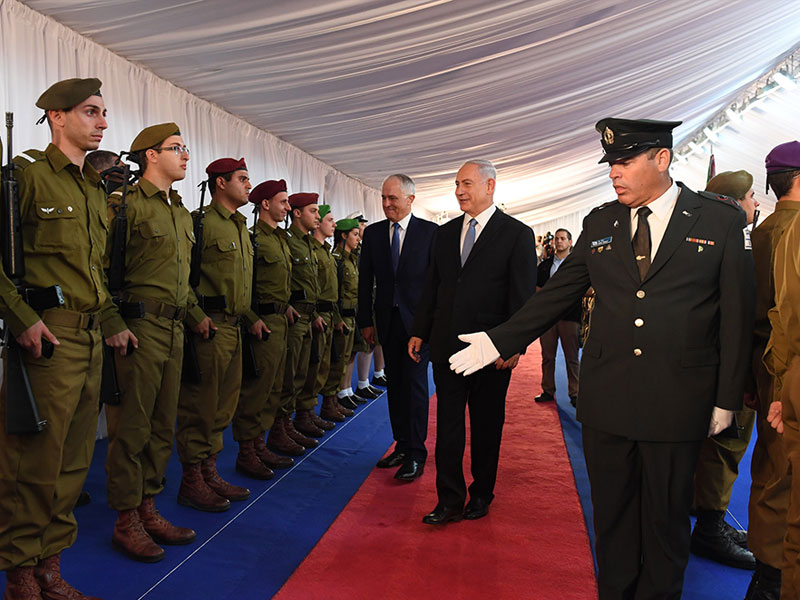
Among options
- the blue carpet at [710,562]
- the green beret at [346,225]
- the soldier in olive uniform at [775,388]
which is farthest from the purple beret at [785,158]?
the green beret at [346,225]

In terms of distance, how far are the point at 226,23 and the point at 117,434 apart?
2266 mm

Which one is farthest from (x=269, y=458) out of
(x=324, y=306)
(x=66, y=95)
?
(x=66, y=95)

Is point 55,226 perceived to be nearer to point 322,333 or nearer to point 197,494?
point 197,494

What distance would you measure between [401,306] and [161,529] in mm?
1713

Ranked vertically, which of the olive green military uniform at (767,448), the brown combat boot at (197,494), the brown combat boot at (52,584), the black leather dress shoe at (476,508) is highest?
the olive green military uniform at (767,448)

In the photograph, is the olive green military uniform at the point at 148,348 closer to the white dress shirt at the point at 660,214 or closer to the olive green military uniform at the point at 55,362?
the olive green military uniform at the point at 55,362

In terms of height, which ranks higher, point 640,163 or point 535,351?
point 640,163

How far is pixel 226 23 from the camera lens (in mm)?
3529

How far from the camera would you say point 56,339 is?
1.98 meters

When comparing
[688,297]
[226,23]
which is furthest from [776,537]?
[226,23]

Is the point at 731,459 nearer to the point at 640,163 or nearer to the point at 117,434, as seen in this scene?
the point at 640,163

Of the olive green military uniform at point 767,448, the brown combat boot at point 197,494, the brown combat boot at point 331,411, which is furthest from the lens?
the brown combat boot at point 331,411

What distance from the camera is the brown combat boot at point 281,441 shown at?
13.0ft

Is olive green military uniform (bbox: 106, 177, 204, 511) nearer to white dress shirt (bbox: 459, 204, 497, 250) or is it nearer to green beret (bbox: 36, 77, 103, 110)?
green beret (bbox: 36, 77, 103, 110)
